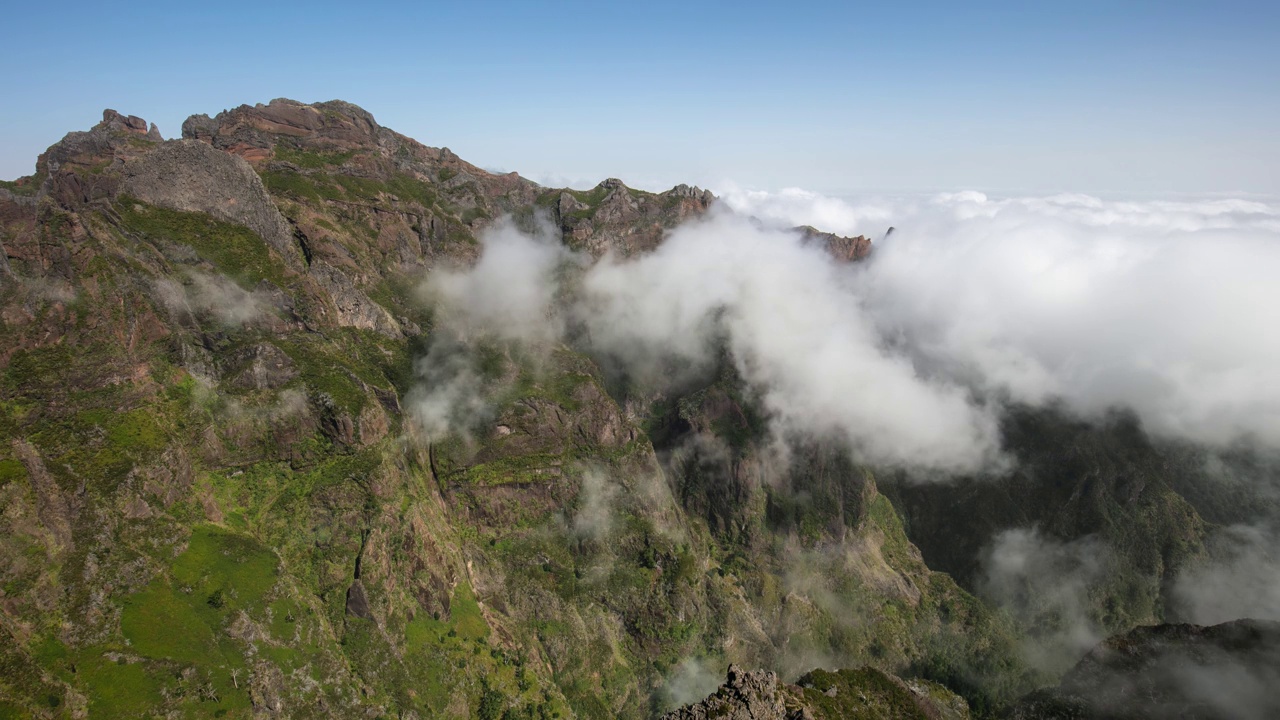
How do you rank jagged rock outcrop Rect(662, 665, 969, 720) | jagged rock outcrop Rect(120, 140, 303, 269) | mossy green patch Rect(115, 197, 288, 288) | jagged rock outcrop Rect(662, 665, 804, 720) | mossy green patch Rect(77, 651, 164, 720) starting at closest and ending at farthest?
jagged rock outcrop Rect(662, 665, 804, 720) < jagged rock outcrop Rect(662, 665, 969, 720) < mossy green patch Rect(77, 651, 164, 720) < mossy green patch Rect(115, 197, 288, 288) < jagged rock outcrop Rect(120, 140, 303, 269)

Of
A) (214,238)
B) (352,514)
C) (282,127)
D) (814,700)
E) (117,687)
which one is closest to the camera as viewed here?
(117,687)

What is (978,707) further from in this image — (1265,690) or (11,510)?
(11,510)

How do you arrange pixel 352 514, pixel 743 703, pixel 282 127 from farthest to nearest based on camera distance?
1. pixel 282 127
2. pixel 352 514
3. pixel 743 703

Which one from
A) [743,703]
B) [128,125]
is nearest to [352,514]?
[743,703]

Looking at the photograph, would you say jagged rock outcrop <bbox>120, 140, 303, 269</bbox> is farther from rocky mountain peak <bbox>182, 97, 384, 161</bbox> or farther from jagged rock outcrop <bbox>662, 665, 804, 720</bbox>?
jagged rock outcrop <bbox>662, 665, 804, 720</bbox>

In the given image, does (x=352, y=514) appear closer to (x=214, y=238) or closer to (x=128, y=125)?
(x=214, y=238)

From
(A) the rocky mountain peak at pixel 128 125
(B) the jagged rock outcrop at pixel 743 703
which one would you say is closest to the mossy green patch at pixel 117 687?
(B) the jagged rock outcrop at pixel 743 703

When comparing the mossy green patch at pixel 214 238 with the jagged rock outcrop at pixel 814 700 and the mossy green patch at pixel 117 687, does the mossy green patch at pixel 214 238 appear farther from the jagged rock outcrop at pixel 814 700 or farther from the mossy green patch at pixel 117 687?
the jagged rock outcrop at pixel 814 700

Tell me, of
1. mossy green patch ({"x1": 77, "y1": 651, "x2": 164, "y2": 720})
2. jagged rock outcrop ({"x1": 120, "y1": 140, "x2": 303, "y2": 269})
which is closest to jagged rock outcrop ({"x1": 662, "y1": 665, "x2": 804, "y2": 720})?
mossy green patch ({"x1": 77, "y1": 651, "x2": 164, "y2": 720})

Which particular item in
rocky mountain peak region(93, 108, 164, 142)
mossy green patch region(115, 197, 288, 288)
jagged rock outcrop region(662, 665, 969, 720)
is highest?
rocky mountain peak region(93, 108, 164, 142)
